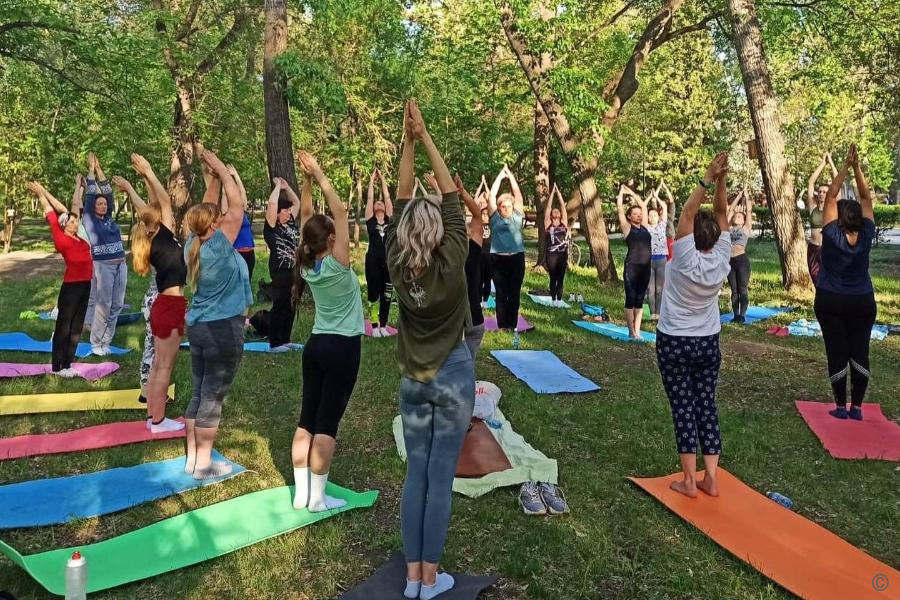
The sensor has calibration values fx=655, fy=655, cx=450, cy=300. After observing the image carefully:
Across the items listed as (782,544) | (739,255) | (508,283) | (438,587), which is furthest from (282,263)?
(739,255)

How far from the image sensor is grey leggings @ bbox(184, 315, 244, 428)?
453 centimetres

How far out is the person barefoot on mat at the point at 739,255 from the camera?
9.55 m

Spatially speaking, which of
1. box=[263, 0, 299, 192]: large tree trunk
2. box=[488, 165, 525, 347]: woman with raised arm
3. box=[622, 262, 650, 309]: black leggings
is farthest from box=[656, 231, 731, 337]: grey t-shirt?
box=[263, 0, 299, 192]: large tree trunk

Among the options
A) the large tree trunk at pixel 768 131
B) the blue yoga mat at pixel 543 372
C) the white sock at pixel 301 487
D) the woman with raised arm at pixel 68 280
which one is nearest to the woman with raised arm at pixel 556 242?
the blue yoga mat at pixel 543 372

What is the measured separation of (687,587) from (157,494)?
333cm

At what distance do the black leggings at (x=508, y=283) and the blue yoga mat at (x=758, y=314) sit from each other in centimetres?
391

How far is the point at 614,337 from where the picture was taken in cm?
944

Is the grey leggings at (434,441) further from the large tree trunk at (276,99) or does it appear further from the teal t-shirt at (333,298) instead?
the large tree trunk at (276,99)

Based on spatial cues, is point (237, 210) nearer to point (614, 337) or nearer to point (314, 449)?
point (314, 449)

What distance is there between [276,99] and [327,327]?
342 inches

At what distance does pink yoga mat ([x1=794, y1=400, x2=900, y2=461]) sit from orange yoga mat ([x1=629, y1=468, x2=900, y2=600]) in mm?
1312

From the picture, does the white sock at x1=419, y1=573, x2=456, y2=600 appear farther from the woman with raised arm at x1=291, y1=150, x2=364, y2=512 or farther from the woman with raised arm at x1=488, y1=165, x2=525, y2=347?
the woman with raised arm at x1=488, y1=165, x2=525, y2=347

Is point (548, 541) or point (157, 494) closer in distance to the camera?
point (548, 541)

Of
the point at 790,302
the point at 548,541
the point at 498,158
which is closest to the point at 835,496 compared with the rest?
the point at 548,541
